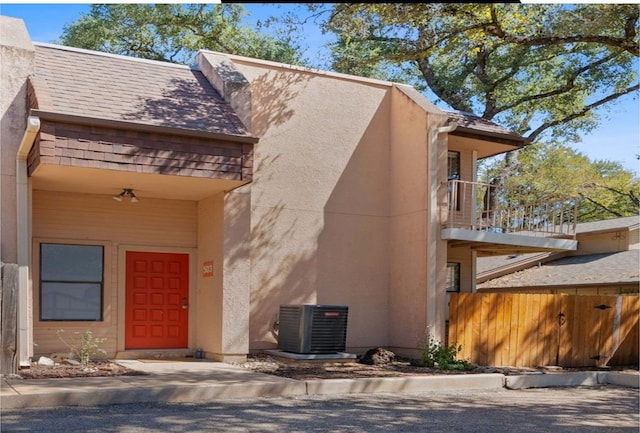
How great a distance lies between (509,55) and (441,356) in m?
15.8

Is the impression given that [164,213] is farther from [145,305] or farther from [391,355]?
[391,355]

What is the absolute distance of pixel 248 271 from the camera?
13.8 m

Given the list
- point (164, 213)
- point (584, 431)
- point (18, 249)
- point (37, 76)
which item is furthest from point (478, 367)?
point (37, 76)

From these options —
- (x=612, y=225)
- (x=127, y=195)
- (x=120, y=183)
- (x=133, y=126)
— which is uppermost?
(x=133, y=126)

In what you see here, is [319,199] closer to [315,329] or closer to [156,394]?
[315,329]

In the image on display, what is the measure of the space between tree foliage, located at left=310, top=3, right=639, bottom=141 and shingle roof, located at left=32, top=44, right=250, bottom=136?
9.63 ft

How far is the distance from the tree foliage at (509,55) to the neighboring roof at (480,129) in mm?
1510

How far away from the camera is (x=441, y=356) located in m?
14.5

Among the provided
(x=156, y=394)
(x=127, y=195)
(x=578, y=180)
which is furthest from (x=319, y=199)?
(x=578, y=180)

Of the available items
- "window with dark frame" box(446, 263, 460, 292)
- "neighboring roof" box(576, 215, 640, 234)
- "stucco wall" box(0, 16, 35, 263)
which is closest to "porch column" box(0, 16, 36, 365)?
"stucco wall" box(0, 16, 35, 263)

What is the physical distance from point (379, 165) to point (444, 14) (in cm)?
605

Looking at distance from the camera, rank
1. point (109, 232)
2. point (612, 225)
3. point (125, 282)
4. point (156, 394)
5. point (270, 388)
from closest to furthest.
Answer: point (156, 394), point (270, 388), point (109, 232), point (125, 282), point (612, 225)

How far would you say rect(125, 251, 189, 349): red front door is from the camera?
46.7ft

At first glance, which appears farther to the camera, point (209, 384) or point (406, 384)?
point (406, 384)
